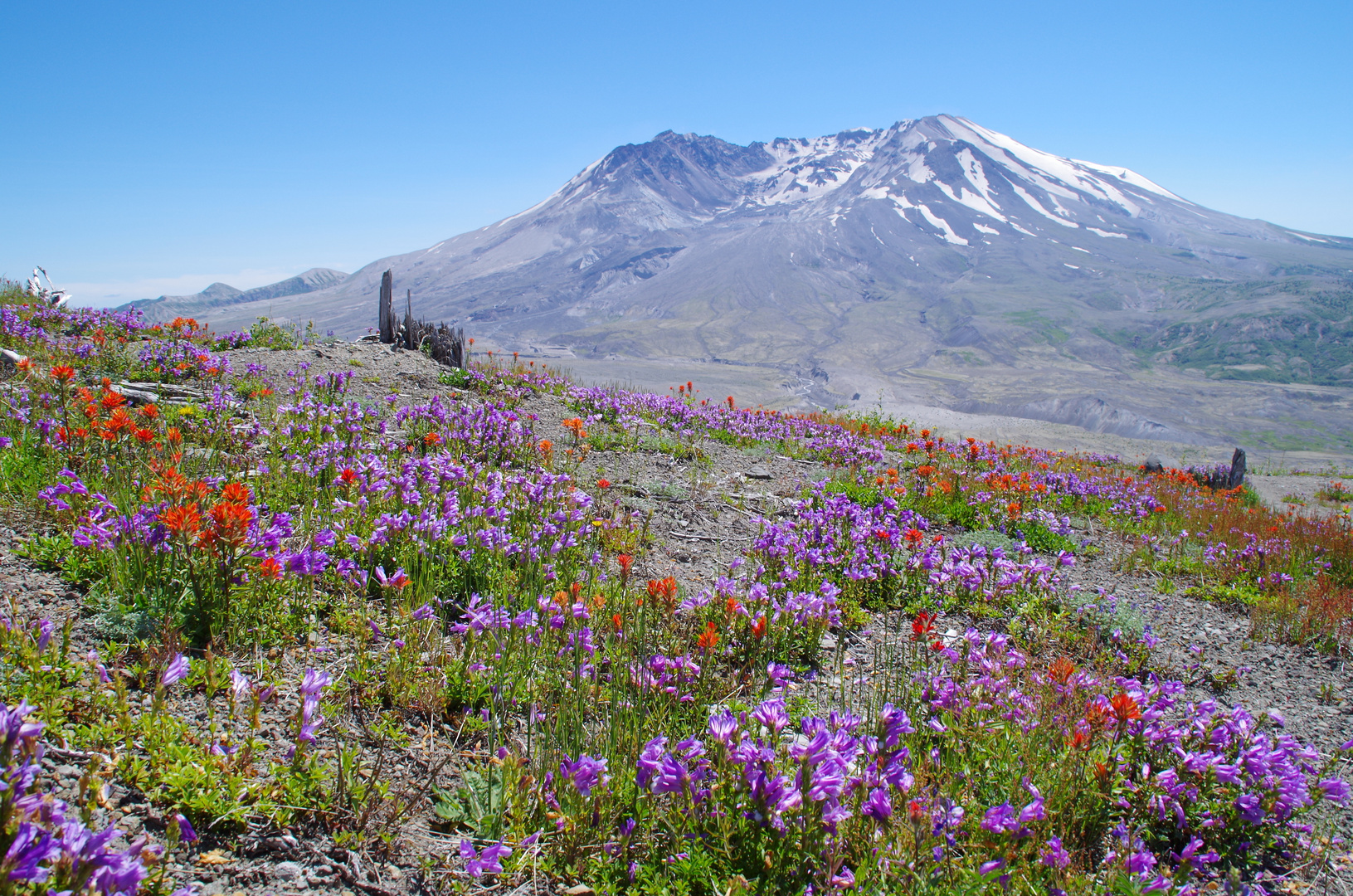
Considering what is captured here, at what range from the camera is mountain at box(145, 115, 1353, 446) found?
64.1 m

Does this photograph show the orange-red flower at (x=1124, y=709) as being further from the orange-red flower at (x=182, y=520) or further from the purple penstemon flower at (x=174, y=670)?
the orange-red flower at (x=182, y=520)

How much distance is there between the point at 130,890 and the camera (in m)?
1.41

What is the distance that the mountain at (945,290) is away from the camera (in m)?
64.1

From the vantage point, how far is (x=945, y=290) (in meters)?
109

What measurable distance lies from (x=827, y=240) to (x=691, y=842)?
459 feet

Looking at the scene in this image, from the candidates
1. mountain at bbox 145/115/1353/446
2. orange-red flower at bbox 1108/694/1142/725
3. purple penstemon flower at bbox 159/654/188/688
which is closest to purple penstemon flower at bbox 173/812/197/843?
purple penstemon flower at bbox 159/654/188/688

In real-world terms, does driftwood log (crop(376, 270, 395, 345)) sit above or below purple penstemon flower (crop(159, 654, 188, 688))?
above

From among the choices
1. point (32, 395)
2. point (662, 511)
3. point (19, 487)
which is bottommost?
point (662, 511)

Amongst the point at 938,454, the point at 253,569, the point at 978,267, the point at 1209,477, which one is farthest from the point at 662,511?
the point at 978,267

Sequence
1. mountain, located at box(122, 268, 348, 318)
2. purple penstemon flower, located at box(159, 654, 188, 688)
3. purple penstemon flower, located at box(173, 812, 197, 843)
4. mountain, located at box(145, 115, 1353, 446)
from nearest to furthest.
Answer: purple penstemon flower, located at box(173, 812, 197, 843) → purple penstemon flower, located at box(159, 654, 188, 688) → mountain, located at box(145, 115, 1353, 446) → mountain, located at box(122, 268, 348, 318)

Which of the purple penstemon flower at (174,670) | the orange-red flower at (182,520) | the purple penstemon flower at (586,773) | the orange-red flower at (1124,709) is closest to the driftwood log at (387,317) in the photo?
the orange-red flower at (182,520)

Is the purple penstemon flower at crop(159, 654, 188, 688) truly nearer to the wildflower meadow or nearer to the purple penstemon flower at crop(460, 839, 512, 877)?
the wildflower meadow

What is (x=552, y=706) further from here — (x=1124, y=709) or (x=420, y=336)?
(x=420, y=336)

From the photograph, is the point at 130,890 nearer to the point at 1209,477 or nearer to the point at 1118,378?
the point at 1209,477
